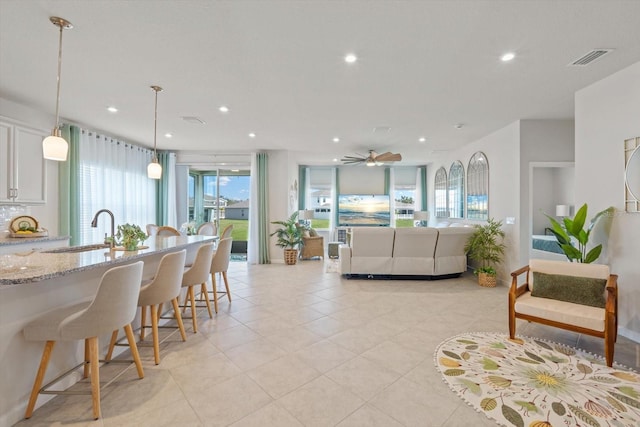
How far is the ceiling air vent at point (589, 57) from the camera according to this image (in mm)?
2568

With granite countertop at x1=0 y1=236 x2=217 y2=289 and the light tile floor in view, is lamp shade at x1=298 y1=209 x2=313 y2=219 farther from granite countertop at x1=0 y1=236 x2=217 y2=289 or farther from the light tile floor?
granite countertop at x1=0 y1=236 x2=217 y2=289

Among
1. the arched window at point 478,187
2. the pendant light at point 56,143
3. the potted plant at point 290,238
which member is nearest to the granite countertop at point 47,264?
the pendant light at point 56,143

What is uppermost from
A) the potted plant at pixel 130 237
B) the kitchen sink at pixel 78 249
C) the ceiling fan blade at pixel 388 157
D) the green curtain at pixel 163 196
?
the ceiling fan blade at pixel 388 157

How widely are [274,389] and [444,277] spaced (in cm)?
436

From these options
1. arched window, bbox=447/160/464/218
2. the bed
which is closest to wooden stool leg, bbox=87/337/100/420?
the bed

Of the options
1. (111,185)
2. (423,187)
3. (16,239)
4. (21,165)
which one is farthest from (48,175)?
(423,187)

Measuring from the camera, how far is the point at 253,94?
358 cm

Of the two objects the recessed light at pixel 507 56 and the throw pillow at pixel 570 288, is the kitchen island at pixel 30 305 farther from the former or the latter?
the throw pillow at pixel 570 288

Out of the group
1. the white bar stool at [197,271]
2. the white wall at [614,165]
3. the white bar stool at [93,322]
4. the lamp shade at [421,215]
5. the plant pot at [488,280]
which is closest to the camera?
the white bar stool at [93,322]

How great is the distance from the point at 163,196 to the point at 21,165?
317 cm

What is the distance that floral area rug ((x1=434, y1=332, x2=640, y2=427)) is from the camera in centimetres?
178

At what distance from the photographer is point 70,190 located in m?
4.63

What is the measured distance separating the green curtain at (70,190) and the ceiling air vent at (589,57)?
6.94 m

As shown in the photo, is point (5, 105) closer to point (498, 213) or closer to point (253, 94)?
point (253, 94)
